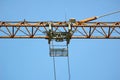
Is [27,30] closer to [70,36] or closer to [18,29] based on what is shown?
[18,29]

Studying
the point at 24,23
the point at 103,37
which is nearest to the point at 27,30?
the point at 24,23

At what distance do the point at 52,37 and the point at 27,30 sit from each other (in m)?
2.97

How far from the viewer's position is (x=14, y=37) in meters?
38.4

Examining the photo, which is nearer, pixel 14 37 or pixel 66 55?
pixel 66 55

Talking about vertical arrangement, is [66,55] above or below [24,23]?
below

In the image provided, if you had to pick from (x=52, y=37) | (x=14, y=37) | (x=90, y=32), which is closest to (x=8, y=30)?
(x=14, y=37)

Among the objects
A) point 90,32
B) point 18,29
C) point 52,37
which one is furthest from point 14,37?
point 90,32

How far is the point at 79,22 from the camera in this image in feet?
127

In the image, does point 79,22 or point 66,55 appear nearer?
point 66,55

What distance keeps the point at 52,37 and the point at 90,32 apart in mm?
3914

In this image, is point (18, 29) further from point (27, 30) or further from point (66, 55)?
A: point (66, 55)

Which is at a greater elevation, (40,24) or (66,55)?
(40,24)

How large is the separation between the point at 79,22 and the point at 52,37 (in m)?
3.37

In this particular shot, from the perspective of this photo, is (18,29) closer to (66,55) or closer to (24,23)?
(24,23)
